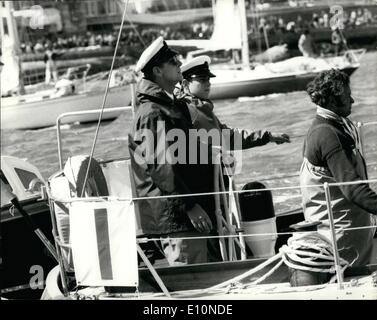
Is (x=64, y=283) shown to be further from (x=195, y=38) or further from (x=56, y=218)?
(x=195, y=38)

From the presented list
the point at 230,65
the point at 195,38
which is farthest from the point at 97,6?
the point at 230,65

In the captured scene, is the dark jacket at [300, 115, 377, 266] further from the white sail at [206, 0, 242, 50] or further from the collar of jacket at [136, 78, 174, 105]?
the white sail at [206, 0, 242, 50]

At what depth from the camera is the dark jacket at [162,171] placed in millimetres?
3113

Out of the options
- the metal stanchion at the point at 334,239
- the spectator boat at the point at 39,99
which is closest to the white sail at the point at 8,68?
the spectator boat at the point at 39,99

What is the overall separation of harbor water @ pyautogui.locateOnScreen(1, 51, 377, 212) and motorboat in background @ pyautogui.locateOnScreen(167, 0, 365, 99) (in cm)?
16

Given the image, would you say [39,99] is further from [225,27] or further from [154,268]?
[154,268]

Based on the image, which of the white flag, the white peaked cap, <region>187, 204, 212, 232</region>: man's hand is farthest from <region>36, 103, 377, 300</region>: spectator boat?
the white peaked cap

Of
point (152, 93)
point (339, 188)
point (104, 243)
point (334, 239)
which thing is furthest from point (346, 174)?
point (104, 243)

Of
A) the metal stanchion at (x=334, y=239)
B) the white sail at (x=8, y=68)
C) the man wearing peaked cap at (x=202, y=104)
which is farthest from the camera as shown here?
the white sail at (x=8, y=68)

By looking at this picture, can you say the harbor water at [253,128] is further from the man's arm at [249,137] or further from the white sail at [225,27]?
the man's arm at [249,137]

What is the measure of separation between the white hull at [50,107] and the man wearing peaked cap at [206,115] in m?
6.35

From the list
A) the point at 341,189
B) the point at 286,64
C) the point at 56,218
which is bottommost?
the point at 286,64

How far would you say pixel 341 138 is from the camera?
284 cm
